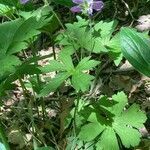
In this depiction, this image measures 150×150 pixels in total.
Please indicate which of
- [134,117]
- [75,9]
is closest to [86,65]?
[75,9]

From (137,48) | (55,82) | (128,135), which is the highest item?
(137,48)

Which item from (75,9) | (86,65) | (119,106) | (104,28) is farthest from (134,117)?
(75,9)

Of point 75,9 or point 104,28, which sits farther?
point 104,28

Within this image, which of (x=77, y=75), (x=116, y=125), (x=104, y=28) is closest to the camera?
(x=77, y=75)

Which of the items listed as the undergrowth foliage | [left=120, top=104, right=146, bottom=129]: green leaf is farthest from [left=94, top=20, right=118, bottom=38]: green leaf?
[left=120, top=104, right=146, bottom=129]: green leaf

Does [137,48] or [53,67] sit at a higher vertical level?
[137,48]

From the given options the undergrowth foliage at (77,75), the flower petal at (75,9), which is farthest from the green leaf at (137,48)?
the flower petal at (75,9)

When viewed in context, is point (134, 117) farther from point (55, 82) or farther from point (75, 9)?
point (75, 9)

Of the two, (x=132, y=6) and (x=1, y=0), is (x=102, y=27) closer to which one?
(x=1, y=0)

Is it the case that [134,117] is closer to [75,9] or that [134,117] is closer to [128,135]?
[128,135]

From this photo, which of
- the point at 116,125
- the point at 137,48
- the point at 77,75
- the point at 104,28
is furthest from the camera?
the point at 104,28

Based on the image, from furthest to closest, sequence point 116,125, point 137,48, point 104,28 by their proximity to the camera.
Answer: point 104,28 < point 116,125 < point 137,48
